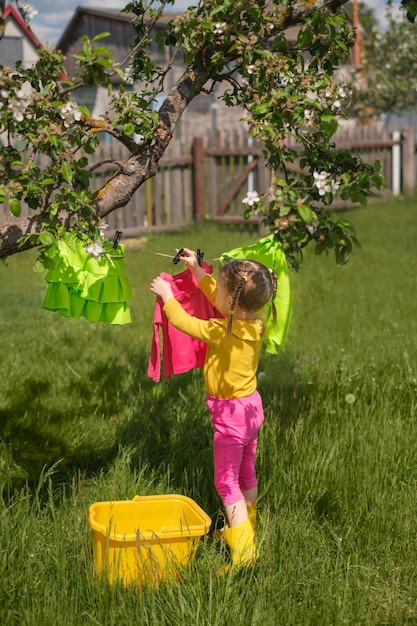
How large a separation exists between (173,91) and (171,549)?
2.15 m

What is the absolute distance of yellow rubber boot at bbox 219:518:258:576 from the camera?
3.51 metres

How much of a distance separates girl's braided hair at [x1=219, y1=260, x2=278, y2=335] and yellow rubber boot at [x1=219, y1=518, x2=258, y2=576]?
0.85 m

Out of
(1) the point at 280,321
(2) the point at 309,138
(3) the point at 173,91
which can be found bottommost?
(1) the point at 280,321

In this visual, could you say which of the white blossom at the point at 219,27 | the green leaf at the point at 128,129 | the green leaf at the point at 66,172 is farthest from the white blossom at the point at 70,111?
the white blossom at the point at 219,27

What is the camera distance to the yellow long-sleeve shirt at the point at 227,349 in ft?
12.0

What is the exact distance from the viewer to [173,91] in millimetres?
4078

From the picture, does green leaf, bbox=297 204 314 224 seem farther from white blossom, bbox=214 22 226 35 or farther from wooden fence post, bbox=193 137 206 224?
wooden fence post, bbox=193 137 206 224

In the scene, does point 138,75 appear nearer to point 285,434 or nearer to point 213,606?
point 285,434

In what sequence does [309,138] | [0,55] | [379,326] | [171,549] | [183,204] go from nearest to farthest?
[171,549]
[309,138]
[379,326]
[183,204]
[0,55]

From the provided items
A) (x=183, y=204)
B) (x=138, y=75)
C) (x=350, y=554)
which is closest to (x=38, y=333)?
(x=138, y=75)

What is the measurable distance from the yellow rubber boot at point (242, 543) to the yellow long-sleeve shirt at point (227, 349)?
0.57 metres

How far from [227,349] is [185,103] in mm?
1260

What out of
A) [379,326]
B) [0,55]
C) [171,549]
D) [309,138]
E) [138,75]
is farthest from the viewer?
[0,55]

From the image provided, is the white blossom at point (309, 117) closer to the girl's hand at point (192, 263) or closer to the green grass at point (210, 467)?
the girl's hand at point (192, 263)
